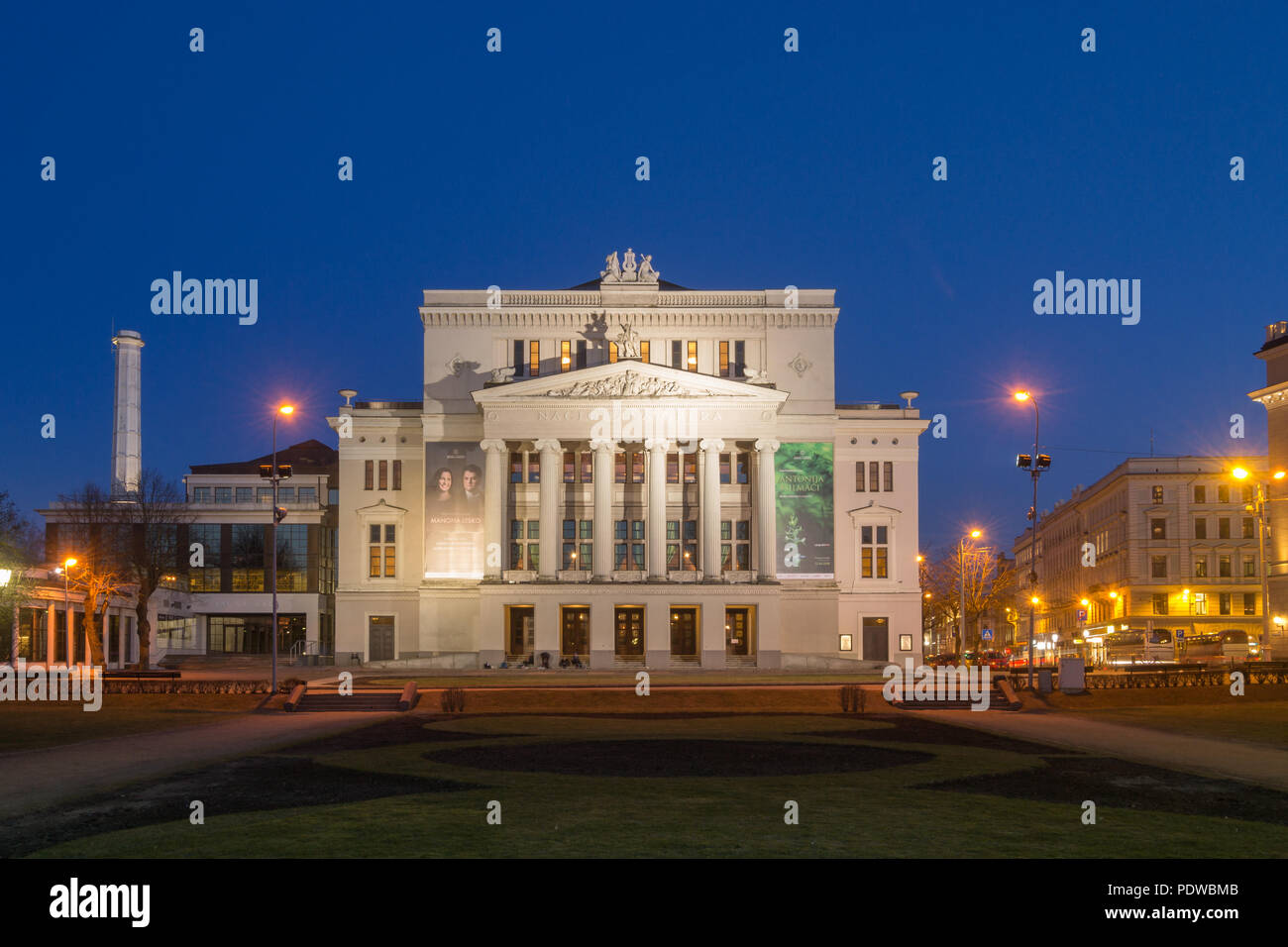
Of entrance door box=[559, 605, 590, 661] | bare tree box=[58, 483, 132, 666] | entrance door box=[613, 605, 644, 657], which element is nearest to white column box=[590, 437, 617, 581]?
entrance door box=[613, 605, 644, 657]

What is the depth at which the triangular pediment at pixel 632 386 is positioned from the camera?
79.9 meters

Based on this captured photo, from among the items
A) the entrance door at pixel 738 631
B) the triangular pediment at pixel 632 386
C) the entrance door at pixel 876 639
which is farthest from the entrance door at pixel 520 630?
the entrance door at pixel 876 639

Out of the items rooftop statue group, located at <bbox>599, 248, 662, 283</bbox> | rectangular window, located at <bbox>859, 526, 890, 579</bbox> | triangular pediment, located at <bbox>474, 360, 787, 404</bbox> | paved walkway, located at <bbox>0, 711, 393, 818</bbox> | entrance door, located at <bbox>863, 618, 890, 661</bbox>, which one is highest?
rooftop statue group, located at <bbox>599, 248, 662, 283</bbox>

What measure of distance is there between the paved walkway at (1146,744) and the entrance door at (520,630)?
42267mm

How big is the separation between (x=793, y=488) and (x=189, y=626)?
59.2 m

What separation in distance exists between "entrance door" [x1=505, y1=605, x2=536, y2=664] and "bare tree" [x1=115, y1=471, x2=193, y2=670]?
22.9 meters

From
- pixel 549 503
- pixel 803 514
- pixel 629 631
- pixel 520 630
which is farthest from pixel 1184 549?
pixel 520 630

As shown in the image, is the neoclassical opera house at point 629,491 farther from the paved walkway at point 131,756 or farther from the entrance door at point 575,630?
the paved walkway at point 131,756

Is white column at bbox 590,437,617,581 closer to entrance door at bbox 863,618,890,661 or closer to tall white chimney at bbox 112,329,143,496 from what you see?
entrance door at bbox 863,618,890,661

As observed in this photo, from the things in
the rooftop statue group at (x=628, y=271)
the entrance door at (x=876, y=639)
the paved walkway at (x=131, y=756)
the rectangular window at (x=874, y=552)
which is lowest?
the entrance door at (x=876, y=639)

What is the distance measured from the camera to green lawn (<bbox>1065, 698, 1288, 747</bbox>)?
1316 inches

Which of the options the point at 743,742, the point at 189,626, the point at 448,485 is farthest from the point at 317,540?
the point at 743,742

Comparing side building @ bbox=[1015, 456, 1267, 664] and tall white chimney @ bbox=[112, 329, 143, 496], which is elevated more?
tall white chimney @ bbox=[112, 329, 143, 496]
